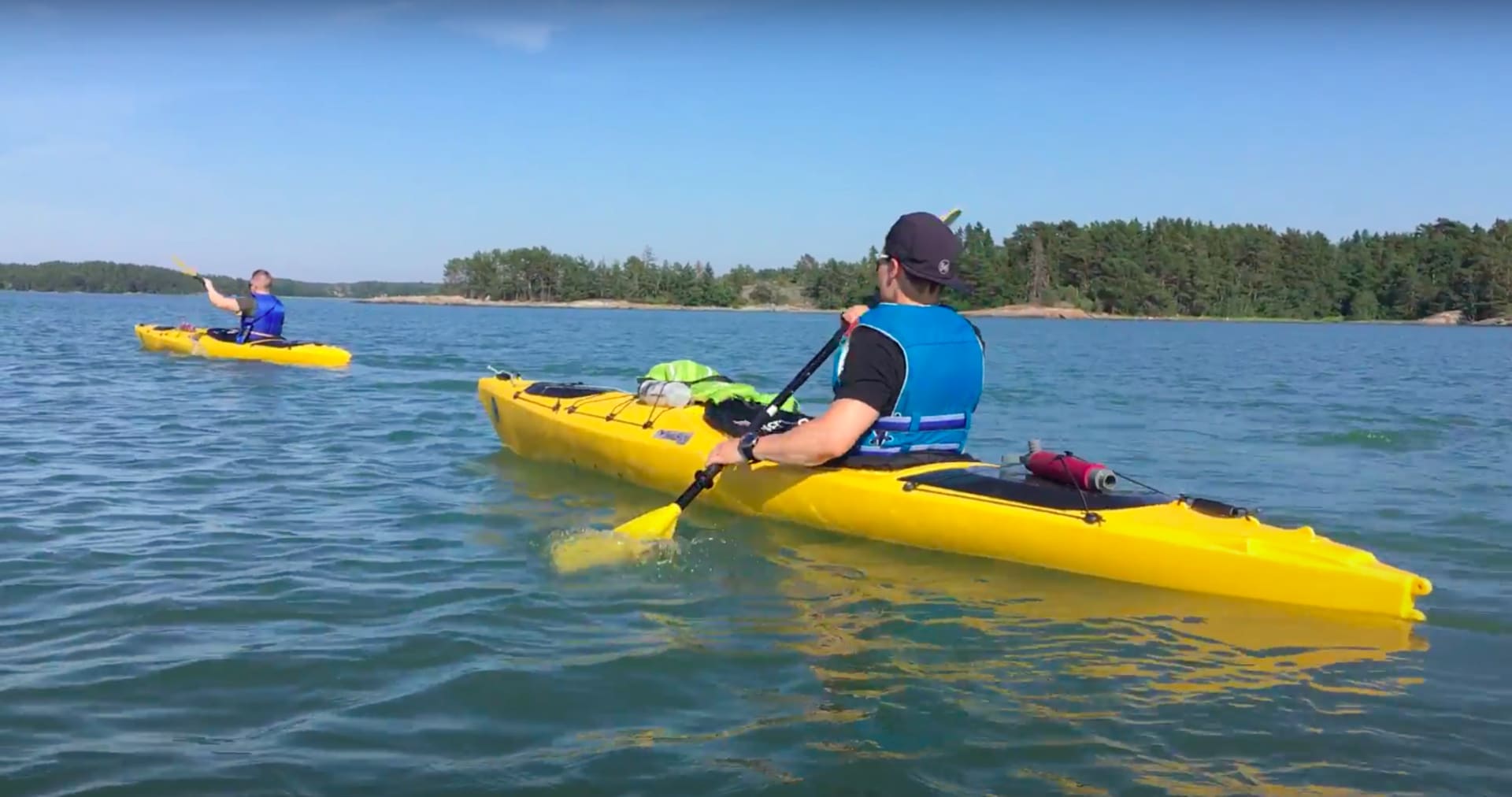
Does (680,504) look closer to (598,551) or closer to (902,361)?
(598,551)

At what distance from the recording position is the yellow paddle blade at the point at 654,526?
602 cm

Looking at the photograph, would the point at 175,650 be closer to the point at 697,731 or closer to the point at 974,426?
the point at 697,731

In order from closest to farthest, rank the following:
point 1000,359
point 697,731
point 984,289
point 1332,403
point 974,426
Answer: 1. point 697,731
2. point 974,426
3. point 1332,403
4. point 1000,359
5. point 984,289

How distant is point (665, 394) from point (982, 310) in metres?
93.3

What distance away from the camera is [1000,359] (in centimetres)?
2678

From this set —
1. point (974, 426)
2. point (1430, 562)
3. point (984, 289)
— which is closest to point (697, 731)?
point (1430, 562)

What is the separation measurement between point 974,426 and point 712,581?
284 inches

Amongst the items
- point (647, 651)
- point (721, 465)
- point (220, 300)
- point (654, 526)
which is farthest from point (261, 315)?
point (647, 651)

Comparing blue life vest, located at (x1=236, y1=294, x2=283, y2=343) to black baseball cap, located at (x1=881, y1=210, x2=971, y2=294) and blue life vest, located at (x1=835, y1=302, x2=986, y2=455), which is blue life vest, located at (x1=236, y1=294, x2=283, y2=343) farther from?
black baseball cap, located at (x1=881, y1=210, x2=971, y2=294)

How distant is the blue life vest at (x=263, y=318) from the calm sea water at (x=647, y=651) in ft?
26.1

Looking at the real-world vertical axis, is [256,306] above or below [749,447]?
above

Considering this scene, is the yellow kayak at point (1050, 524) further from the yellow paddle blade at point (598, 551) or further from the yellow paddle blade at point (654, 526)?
the yellow paddle blade at point (598, 551)

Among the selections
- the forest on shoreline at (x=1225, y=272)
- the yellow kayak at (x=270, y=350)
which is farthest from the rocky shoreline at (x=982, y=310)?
the yellow kayak at (x=270, y=350)

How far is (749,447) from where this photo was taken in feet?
20.4
